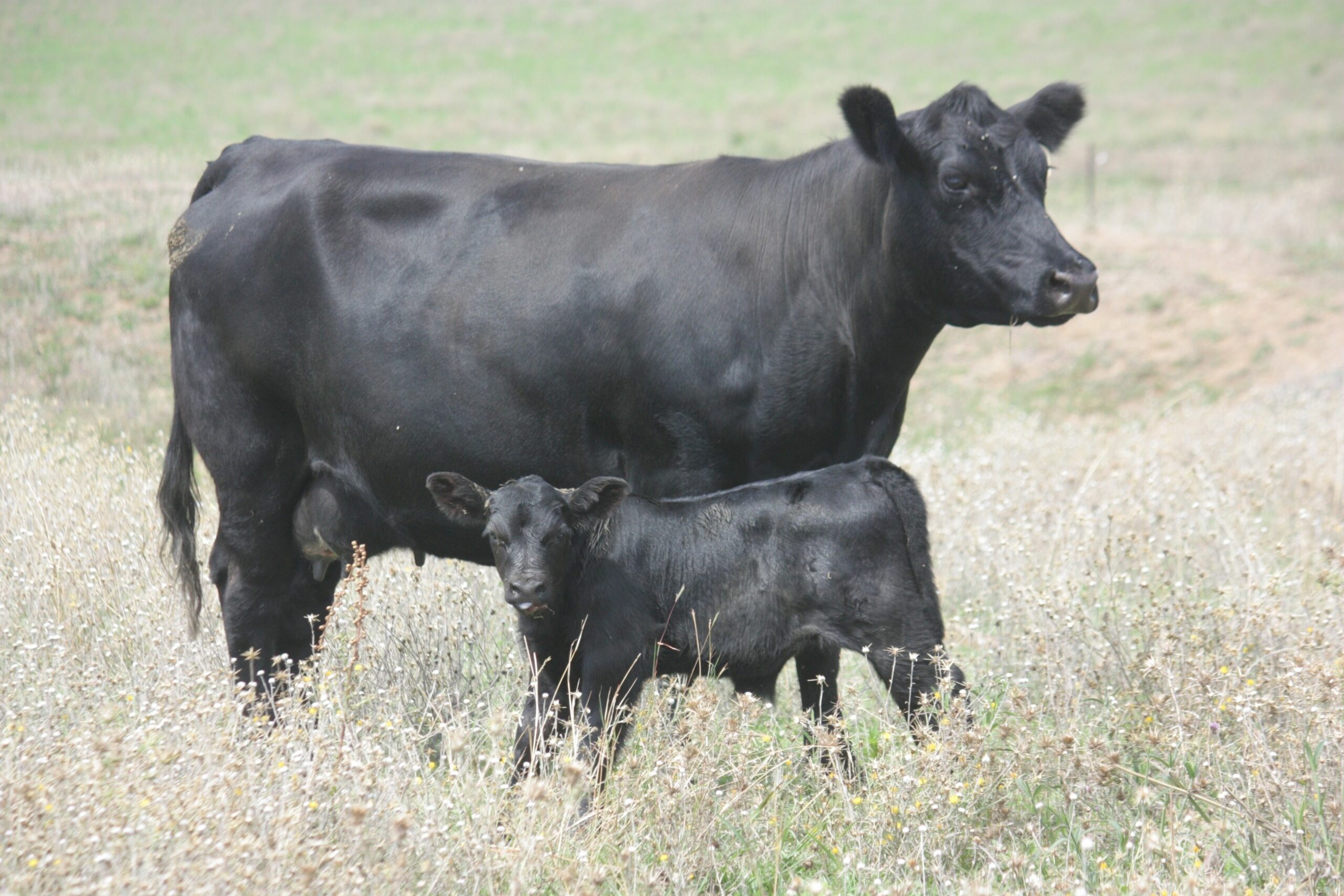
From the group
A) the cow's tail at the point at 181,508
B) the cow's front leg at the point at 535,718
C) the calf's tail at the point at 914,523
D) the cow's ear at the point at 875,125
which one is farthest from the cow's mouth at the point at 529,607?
the cow's tail at the point at 181,508

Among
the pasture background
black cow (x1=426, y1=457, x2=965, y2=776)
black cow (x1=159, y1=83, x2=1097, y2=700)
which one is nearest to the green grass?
the pasture background

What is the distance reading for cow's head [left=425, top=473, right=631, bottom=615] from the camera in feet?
15.0

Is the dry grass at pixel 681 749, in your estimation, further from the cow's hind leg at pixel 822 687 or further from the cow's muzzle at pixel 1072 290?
the cow's muzzle at pixel 1072 290

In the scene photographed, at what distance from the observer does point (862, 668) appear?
6793mm

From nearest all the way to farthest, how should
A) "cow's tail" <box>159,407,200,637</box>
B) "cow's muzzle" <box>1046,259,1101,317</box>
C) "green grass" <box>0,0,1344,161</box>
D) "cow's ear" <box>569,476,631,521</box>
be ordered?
1. "cow's muzzle" <box>1046,259,1101,317</box>
2. "cow's ear" <box>569,476,631,521</box>
3. "cow's tail" <box>159,407,200,637</box>
4. "green grass" <box>0,0,1344,161</box>

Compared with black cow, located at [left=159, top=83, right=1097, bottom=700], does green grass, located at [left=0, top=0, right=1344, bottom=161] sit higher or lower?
lower

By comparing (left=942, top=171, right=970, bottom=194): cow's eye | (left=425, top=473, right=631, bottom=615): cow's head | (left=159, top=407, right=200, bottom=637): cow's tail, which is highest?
(left=942, top=171, right=970, bottom=194): cow's eye

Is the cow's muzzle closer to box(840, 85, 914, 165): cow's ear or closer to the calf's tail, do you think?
box(840, 85, 914, 165): cow's ear

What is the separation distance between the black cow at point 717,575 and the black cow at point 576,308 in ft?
0.75

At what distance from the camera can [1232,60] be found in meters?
49.1

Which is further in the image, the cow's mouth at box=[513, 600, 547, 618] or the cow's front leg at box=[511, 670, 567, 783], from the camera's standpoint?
the cow's front leg at box=[511, 670, 567, 783]

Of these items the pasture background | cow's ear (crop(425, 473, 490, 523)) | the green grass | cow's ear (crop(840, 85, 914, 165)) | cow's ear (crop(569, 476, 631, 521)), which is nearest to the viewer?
the pasture background

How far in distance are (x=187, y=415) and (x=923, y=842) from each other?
349cm

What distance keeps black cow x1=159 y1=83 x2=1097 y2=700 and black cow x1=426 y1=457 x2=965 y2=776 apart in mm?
230
